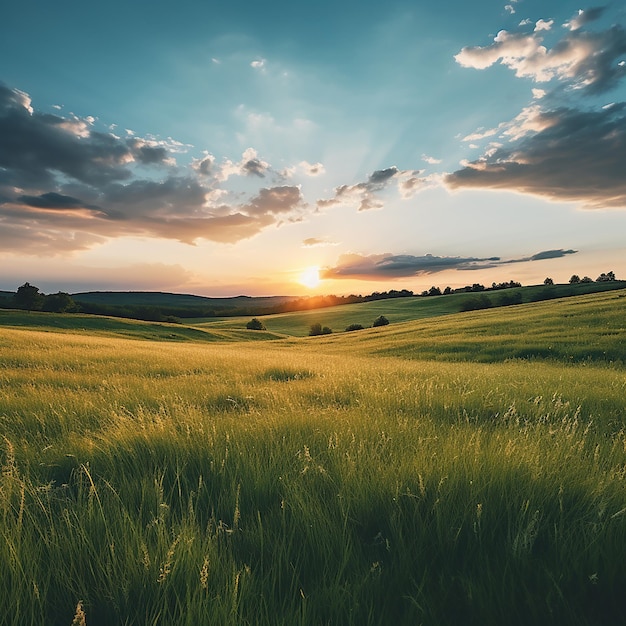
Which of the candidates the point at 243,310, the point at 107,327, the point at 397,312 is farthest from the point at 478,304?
the point at 243,310

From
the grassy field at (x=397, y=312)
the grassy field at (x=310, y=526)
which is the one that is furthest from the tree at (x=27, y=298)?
the grassy field at (x=310, y=526)

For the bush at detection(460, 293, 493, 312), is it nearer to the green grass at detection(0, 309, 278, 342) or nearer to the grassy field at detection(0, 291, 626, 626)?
the green grass at detection(0, 309, 278, 342)

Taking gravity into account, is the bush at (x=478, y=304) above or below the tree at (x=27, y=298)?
below

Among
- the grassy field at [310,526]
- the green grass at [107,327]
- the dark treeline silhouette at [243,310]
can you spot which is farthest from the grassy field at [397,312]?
the grassy field at [310,526]

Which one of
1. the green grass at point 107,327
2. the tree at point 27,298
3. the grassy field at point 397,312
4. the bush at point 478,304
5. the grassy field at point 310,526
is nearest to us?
the grassy field at point 310,526

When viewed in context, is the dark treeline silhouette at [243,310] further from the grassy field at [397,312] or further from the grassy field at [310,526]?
the grassy field at [310,526]

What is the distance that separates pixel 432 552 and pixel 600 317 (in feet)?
112

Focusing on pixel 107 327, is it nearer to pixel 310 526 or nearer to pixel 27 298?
pixel 27 298

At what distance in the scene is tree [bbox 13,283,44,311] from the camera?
79.2m

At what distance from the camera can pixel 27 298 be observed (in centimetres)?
7962

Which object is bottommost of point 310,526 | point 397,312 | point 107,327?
point 397,312

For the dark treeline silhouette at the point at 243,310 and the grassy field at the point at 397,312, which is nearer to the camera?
the dark treeline silhouette at the point at 243,310

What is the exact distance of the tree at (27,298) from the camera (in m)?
79.2

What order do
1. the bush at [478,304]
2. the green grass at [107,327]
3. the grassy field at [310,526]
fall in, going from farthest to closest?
the bush at [478,304] → the green grass at [107,327] → the grassy field at [310,526]
